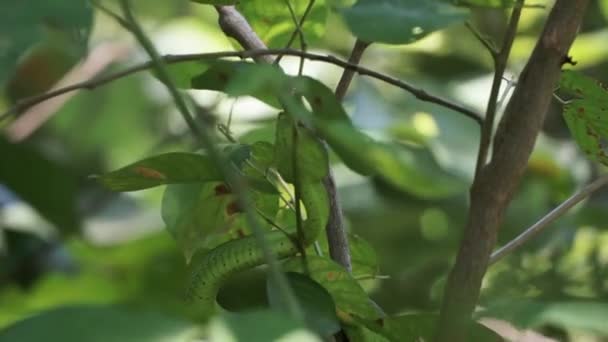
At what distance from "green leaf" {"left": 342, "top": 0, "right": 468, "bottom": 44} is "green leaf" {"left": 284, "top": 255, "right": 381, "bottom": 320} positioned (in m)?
0.12

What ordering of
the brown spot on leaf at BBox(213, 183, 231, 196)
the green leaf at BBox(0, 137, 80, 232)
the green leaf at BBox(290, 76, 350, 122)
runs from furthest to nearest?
the green leaf at BBox(0, 137, 80, 232), the brown spot on leaf at BBox(213, 183, 231, 196), the green leaf at BBox(290, 76, 350, 122)

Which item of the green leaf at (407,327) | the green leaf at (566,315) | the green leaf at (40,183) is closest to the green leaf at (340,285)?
the green leaf at (407,327)

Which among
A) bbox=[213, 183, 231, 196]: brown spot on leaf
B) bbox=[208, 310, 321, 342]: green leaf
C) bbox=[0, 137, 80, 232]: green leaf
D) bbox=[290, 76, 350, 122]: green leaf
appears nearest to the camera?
bbox=[208, 310, 321, 342]: green leaf

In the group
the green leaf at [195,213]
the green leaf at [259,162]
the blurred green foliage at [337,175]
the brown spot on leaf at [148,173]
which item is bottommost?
the blurred green foliage at [337,175]

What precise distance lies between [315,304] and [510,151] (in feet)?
0.46

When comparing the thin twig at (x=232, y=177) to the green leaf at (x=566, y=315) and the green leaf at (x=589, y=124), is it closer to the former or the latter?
the green leaf at (x=566, y=315)

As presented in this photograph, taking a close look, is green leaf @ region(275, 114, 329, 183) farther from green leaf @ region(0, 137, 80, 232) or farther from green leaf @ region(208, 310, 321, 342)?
green leaf @ region(0, 137, 80, 232)

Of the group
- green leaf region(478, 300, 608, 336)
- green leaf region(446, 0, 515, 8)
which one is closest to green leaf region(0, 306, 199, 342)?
green leaf region(478, 300, 608, 336)

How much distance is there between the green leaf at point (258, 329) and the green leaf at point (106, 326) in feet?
0.03

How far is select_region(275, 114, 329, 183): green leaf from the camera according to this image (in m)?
0.43

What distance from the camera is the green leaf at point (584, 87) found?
477 mm

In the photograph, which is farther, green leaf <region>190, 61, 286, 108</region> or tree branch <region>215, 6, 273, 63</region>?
tree branch <region>215, 6, 273, 63</region>

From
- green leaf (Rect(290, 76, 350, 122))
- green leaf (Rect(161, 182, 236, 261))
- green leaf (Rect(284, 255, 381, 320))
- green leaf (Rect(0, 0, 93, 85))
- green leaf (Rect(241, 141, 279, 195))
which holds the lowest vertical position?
green leaf (Rect(161, 182, 236, 261))

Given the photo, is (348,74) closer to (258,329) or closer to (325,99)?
(325,99)
